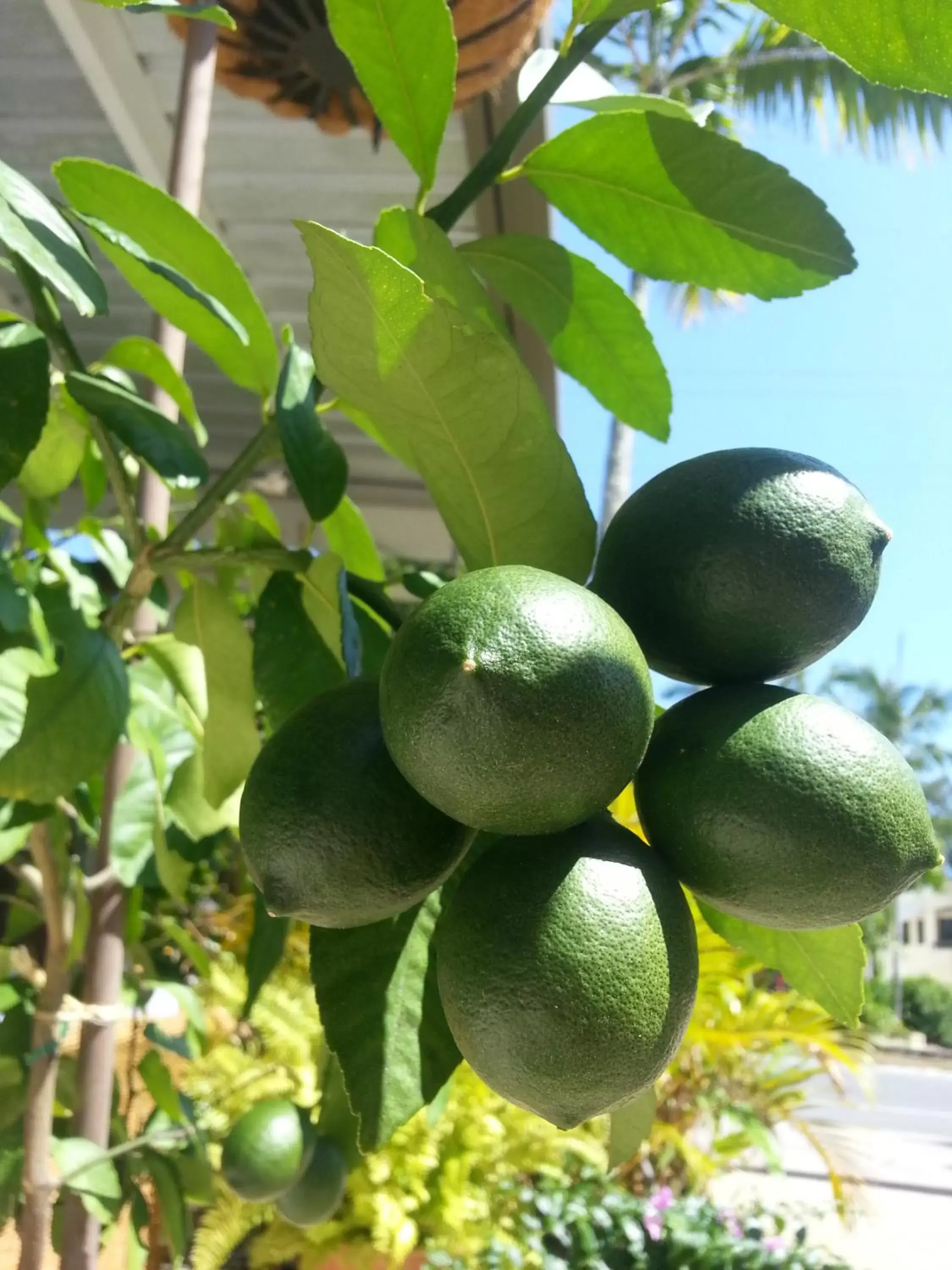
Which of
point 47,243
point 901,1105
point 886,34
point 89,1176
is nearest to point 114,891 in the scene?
point 89,1176

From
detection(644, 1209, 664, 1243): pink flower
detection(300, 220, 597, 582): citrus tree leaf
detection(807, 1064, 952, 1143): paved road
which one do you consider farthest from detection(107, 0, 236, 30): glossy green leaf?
detection(807, 1064, 952, 1143): paved road

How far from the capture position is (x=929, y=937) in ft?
58.0

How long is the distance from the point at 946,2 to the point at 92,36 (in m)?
1.41

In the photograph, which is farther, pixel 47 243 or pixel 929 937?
pixel 929 937

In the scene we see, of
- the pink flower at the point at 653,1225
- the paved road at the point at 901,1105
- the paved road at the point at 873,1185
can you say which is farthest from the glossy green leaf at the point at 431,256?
the paved road at the point at 901,1105

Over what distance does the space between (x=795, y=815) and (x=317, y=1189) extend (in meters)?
0.75

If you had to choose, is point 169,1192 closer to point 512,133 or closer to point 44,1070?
point 44,1070

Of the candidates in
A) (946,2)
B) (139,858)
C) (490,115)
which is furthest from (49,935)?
(490,115)

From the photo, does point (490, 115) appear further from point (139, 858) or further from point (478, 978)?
point (478, 978)

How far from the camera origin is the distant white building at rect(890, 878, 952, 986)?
16203mm

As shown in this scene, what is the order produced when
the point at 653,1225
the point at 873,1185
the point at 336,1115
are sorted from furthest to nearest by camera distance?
the point at 873,1185, the point at 653,1225, the point at 336,1115

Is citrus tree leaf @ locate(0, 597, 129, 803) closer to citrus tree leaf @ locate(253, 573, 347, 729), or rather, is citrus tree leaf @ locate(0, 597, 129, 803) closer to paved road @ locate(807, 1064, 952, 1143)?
citrus tree leaf @ locate(253, 573, 347, 729)

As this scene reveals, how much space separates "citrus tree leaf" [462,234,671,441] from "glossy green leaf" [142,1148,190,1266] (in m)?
0.78

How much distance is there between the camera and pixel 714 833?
11.6 inches
